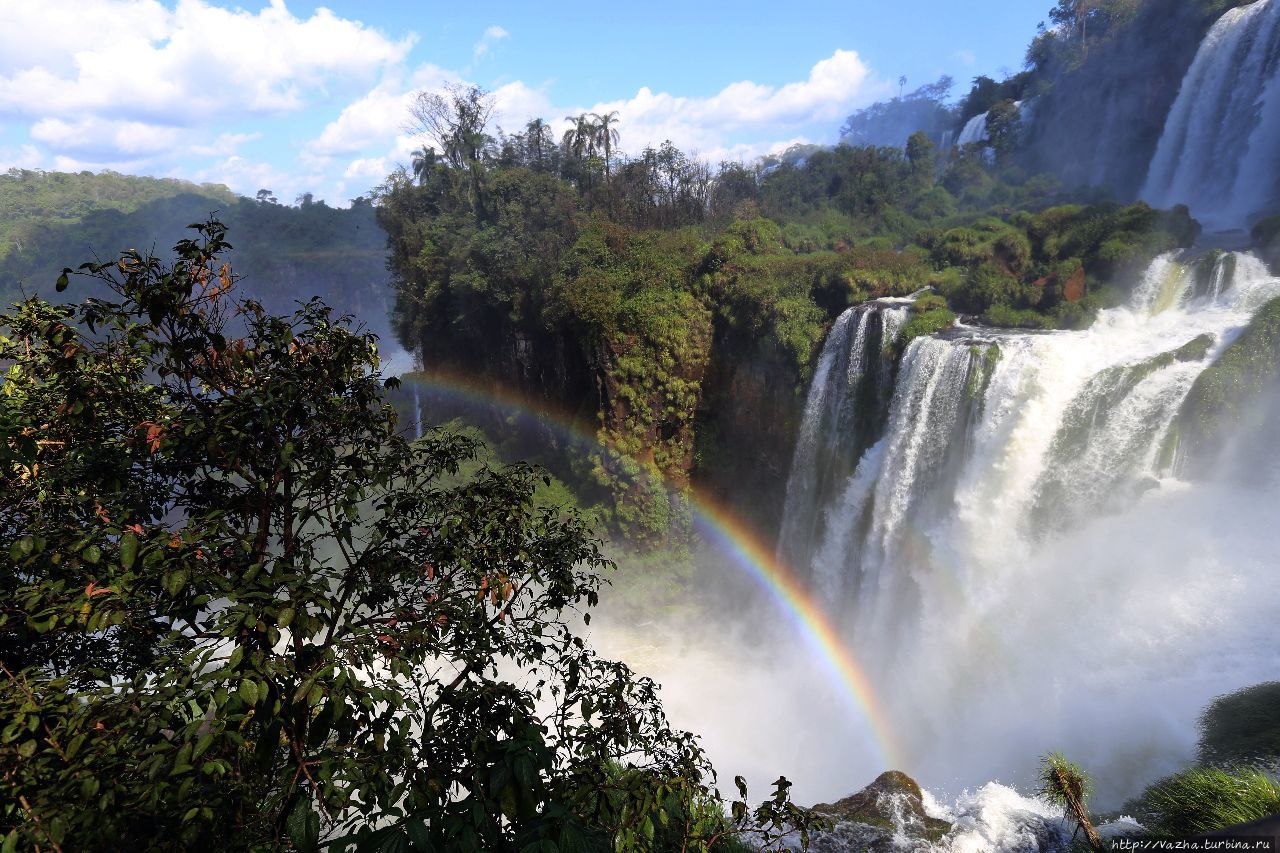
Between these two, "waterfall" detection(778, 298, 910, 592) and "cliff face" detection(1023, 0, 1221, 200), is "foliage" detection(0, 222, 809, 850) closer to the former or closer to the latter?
"waterfall" detection(778, 298, 910, 592)

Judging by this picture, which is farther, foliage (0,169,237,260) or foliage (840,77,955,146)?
foliage (840,77,955,146)

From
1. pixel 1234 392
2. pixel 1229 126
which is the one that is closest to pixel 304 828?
pixel 1234 392

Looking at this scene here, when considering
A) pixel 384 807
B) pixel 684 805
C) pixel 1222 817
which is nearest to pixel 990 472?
pixel 1222 817

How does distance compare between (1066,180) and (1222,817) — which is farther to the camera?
(1066,180)

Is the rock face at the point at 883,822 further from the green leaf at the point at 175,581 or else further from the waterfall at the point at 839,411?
the waterfall at the point at 839,411

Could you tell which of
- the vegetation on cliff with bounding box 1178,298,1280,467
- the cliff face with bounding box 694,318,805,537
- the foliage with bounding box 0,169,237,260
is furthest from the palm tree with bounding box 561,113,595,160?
the foliage with bounding box 0,169,237,260

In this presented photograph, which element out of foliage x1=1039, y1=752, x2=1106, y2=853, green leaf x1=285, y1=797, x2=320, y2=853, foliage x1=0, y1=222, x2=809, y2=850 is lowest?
foliage x1=1039, y1=752, x2=1106, y2=853

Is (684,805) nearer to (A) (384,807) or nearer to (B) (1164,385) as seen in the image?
(A) (384,807)
